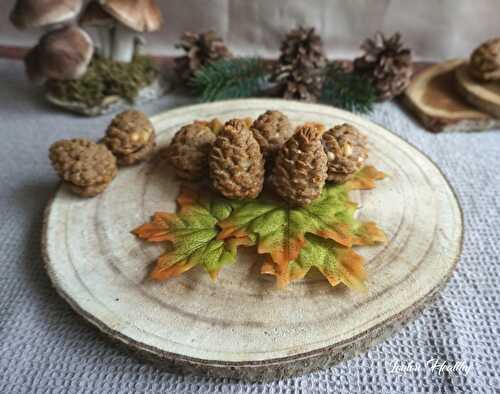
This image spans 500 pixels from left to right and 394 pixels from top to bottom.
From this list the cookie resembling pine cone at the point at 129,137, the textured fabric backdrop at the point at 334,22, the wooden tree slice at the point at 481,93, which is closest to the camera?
the cookie resembling pine cone at the point at 129,137

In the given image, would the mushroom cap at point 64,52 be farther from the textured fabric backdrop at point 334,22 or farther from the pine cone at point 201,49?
the textured fabric backdrop at point 334,22

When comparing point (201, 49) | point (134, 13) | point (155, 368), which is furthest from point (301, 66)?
point (155, 368)

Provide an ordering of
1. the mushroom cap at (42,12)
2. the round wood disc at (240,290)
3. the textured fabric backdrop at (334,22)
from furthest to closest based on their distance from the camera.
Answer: the textured fabric backdrop at (334,22), the mushroom cap at (42,12), the round wood disc at (240,290)

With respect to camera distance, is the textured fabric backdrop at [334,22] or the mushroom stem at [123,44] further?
the textured fabric backdrop at [334,22]

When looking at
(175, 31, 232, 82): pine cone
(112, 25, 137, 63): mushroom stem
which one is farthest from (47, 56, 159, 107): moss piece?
(175, 31, 232, 82): pine cone

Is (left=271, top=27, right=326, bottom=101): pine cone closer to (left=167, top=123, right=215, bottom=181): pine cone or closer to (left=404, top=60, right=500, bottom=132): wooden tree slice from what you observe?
(left=404, top=60, right=500, bottom=132): wooden tree slice

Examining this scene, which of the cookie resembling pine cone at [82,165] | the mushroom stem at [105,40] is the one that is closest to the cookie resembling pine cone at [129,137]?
the cookie resembling pine cone at [82,165]

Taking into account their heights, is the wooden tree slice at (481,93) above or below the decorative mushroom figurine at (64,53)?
above

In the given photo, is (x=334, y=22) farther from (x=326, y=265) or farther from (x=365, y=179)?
(x=326, y=265)
